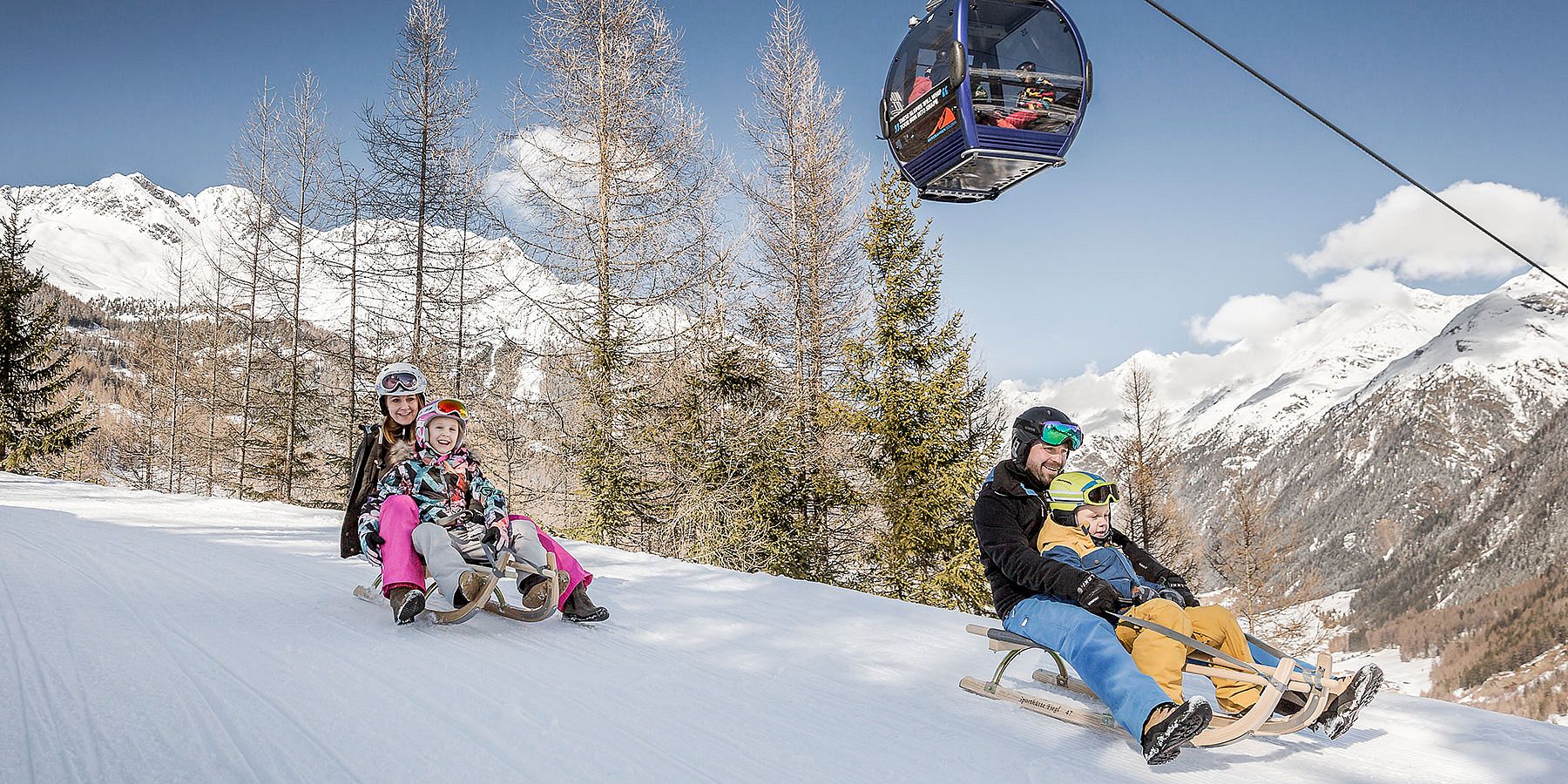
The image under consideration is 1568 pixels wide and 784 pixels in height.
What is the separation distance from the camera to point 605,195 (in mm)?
Answer: 14484

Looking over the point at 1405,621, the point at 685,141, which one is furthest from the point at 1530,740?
the point at 1405,621

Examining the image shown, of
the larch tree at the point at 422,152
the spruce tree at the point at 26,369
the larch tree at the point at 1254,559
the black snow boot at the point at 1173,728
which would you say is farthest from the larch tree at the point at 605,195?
the larch tree at the point at 1254,559

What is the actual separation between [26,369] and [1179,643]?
2975 centimetres

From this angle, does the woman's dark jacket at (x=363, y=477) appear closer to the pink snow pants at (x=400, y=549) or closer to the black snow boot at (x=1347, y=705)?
the pink snow pants at (x=400, y=549)

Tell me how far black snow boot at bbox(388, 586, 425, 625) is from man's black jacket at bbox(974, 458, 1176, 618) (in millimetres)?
2967

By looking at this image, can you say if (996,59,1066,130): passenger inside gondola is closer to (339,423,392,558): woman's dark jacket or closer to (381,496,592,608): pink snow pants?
(381,496,592,608): pink snow pants

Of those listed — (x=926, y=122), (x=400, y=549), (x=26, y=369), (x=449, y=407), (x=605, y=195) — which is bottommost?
(x=400, y=549)

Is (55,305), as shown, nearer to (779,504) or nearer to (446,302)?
(446,302)

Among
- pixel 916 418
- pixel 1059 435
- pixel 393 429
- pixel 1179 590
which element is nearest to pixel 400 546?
pixel 393 429

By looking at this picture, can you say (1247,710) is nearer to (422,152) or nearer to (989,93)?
(989,93)

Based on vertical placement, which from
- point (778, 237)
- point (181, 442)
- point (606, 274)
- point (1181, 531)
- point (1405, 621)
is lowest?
point (1405, 621)

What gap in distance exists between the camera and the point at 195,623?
4.29 metres

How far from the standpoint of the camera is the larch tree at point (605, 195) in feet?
46.5

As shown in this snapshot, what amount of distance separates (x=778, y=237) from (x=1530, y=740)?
52.6 ft
